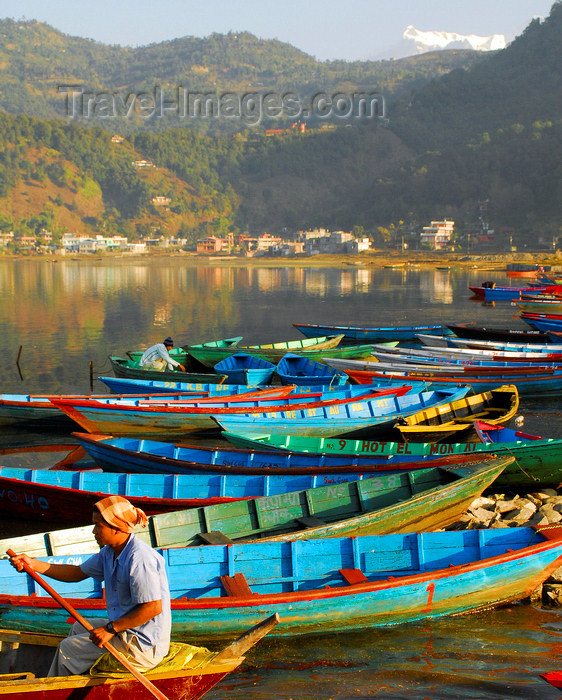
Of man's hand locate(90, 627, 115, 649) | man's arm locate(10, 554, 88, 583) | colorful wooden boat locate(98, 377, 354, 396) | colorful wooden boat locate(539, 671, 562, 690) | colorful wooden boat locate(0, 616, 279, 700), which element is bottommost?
colorful wooden boat locate(539, 671, 562, 690)

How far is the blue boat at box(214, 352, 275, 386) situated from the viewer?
69.2 ft

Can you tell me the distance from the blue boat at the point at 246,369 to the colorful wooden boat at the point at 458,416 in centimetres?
626

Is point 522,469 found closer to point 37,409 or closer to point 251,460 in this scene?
point 251,460

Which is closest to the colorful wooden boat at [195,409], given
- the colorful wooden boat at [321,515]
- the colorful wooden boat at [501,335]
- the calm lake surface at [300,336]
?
the calm lake surface at [300,336]

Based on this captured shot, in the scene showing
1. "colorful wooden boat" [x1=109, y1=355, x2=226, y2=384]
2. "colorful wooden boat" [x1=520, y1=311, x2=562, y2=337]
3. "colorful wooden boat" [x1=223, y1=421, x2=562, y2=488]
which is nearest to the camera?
"colorful wooden boat" [x1=223, y1=421, x2=562, y2=488]

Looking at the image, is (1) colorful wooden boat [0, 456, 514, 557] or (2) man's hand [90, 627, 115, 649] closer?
(2) man's hand [90, 627, 115, 649]

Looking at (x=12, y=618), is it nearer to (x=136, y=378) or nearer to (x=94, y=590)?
(x=94, y=590)

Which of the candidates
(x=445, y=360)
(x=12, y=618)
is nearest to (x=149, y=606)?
(x=12, y=618)

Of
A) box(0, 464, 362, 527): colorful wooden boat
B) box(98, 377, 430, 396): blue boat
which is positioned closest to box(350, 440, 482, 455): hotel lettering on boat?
box(0, 464, 362, 527): colorful wooden boat

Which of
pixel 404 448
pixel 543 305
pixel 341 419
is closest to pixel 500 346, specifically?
pixel 341 419

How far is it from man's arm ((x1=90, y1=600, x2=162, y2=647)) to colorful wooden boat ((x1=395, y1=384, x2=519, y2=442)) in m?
10.5

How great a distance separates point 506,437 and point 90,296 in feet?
204

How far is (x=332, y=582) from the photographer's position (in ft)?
27.9

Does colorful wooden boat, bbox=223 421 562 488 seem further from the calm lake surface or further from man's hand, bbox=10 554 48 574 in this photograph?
man's hand, bbox=10 554 48 574
